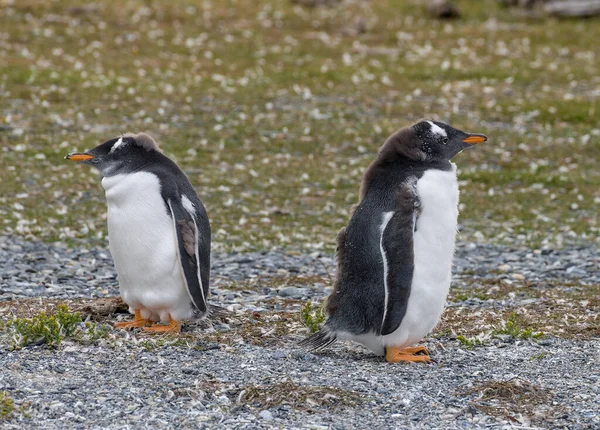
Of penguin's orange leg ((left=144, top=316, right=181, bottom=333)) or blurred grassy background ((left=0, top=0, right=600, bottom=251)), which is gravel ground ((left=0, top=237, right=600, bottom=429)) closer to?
penguin's orange leg ((left=144, top=316, right=181, bottom=333))

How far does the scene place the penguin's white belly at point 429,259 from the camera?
6.86 m

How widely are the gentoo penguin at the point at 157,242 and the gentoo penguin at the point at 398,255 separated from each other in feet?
3.36

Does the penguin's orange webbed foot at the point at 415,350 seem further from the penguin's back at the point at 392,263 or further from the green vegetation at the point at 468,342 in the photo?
the green vegetation at the point at 468,342

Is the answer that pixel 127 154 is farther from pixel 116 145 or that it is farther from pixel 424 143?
pixel 424 143

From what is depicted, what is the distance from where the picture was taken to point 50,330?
686 centimetres

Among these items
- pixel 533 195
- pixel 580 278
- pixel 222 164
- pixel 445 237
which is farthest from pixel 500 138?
pixel 445 237

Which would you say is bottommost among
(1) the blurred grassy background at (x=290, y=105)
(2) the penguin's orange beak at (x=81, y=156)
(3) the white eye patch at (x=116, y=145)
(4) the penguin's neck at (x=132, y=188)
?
(1) the blurred grassy background at (x=290, y=105)

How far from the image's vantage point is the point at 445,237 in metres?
6.96

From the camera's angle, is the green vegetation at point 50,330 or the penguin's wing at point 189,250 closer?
the green vegetation at point 50,330

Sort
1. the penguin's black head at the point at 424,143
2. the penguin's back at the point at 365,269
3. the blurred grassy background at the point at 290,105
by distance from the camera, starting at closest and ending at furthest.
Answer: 1. the penguin's back at the point at 365,269
2. the penguin's black head at the point at 424,143
3. the blurred grassy background at the point at 290,105

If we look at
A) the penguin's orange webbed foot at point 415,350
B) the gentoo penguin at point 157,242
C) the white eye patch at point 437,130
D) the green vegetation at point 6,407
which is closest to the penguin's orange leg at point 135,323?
the gentoo penguin at point 157,242

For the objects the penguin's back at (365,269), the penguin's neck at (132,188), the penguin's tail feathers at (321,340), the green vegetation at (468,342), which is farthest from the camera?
the penguin's neck at (132,188)

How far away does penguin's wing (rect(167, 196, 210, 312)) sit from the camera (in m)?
7.40

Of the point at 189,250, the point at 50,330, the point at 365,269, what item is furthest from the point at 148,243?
the point at 365,269
